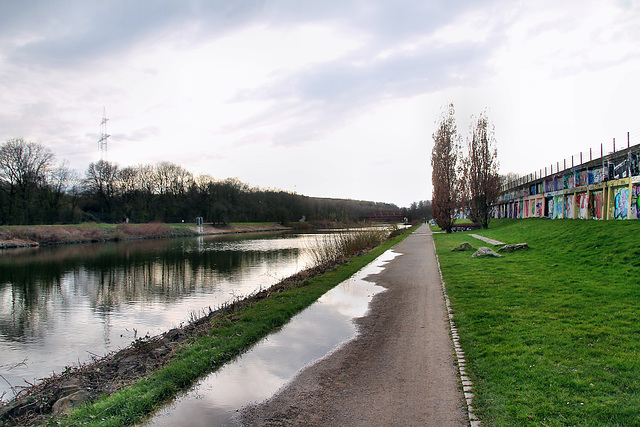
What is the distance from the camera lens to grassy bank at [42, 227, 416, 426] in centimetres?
447

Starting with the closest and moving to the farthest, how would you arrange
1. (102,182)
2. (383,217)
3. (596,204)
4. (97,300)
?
(97,300) < (596,204) < (102,182) < (383,217)

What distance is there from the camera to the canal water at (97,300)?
27.8ft

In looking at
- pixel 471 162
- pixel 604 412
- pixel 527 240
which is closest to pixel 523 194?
pixel 471 162

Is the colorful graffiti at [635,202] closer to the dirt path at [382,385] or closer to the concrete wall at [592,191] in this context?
the concrete wall at [592,191]

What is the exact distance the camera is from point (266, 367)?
19.2 ft

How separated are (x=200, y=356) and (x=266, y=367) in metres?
1.13

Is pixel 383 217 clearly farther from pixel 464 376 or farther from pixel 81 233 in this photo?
pixel 464 376

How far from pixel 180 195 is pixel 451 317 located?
260 ft

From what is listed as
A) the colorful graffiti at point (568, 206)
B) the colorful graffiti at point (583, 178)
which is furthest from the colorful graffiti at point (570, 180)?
the colorful graffiti at point (568, 206)

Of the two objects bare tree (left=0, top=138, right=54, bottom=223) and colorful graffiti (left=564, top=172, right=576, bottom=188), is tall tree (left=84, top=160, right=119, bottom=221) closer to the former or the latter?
bare tree (left=0, top=138, right=54, bottom=223)

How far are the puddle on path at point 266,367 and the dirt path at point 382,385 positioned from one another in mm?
242

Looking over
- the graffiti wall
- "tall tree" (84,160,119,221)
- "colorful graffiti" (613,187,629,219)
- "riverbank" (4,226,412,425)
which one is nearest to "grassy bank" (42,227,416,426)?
"riverbank" (4,226,412,425)

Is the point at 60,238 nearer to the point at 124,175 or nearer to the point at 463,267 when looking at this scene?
the point at 124,175

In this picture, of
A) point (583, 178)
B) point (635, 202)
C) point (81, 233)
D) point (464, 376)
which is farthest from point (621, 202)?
point (81, 233)
